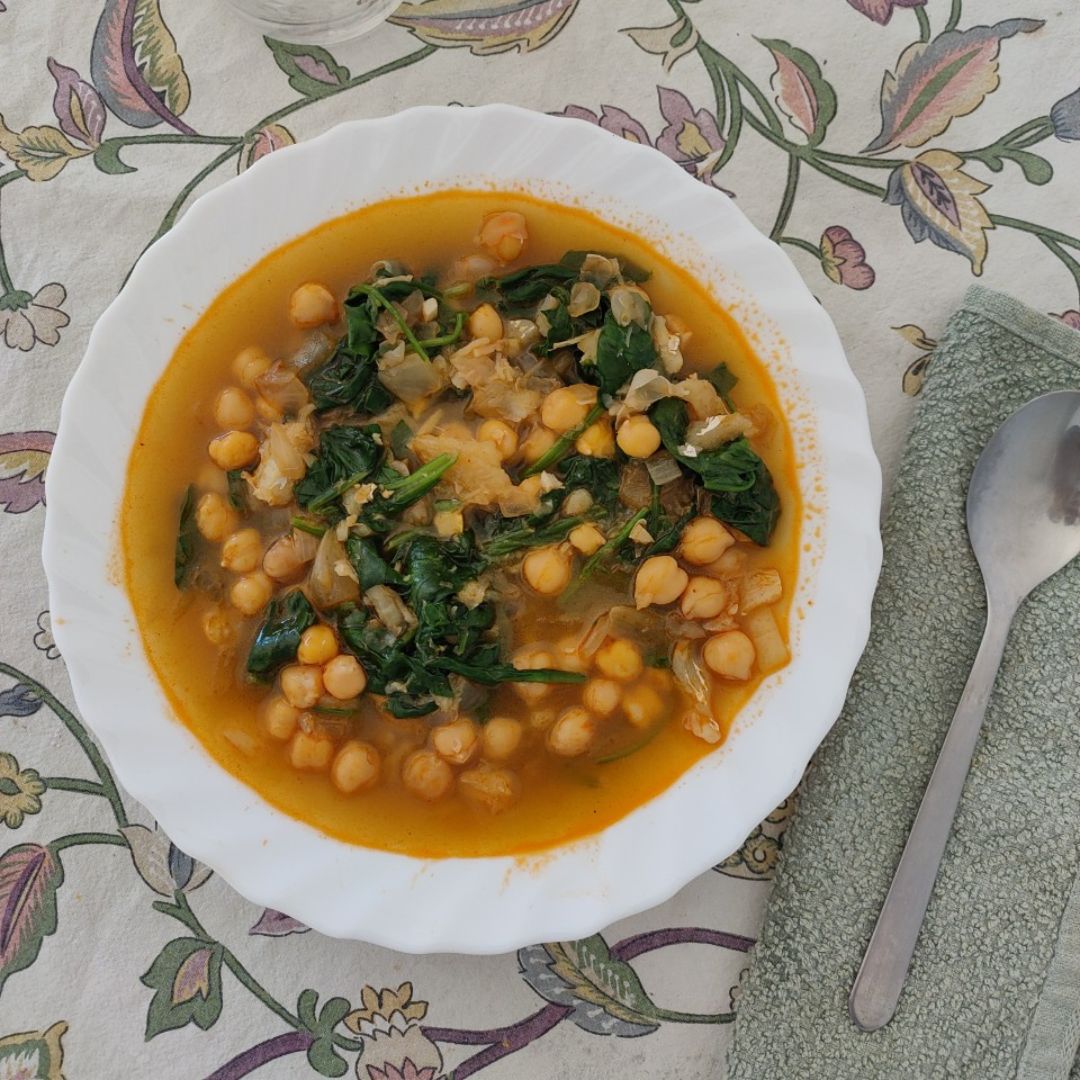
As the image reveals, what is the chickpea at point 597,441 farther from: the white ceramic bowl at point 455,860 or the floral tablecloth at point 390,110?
the floral tablecloth at point 390,110

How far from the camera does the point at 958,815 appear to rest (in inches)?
110

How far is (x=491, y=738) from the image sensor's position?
2.82m

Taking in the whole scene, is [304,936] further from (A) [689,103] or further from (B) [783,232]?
(A) [689,103]

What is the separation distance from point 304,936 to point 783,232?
2542 mm

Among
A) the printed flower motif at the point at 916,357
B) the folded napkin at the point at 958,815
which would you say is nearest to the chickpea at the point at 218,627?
the folded napkin at the point at 958,815

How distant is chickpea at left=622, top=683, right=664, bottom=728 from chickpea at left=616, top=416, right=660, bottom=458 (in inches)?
26.4

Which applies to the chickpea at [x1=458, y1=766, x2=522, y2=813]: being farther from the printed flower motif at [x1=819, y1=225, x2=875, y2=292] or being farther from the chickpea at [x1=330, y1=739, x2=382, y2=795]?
the printed flower motif at [x1=819, y1=225, x2=875, y2=292]

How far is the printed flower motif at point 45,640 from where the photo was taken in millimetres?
2934

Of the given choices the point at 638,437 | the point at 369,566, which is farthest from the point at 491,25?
the point at 369,566

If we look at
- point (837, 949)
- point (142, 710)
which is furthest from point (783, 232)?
point (142, 710)

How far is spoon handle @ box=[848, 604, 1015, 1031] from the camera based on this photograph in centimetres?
273

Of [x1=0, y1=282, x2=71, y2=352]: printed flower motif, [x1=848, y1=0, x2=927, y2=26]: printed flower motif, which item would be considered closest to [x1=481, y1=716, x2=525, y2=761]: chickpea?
[x1=0, y1=282, x2=71, y2=352]: printed flower motif

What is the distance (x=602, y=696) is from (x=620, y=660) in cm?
11

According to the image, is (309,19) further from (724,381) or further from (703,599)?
(703,599)
